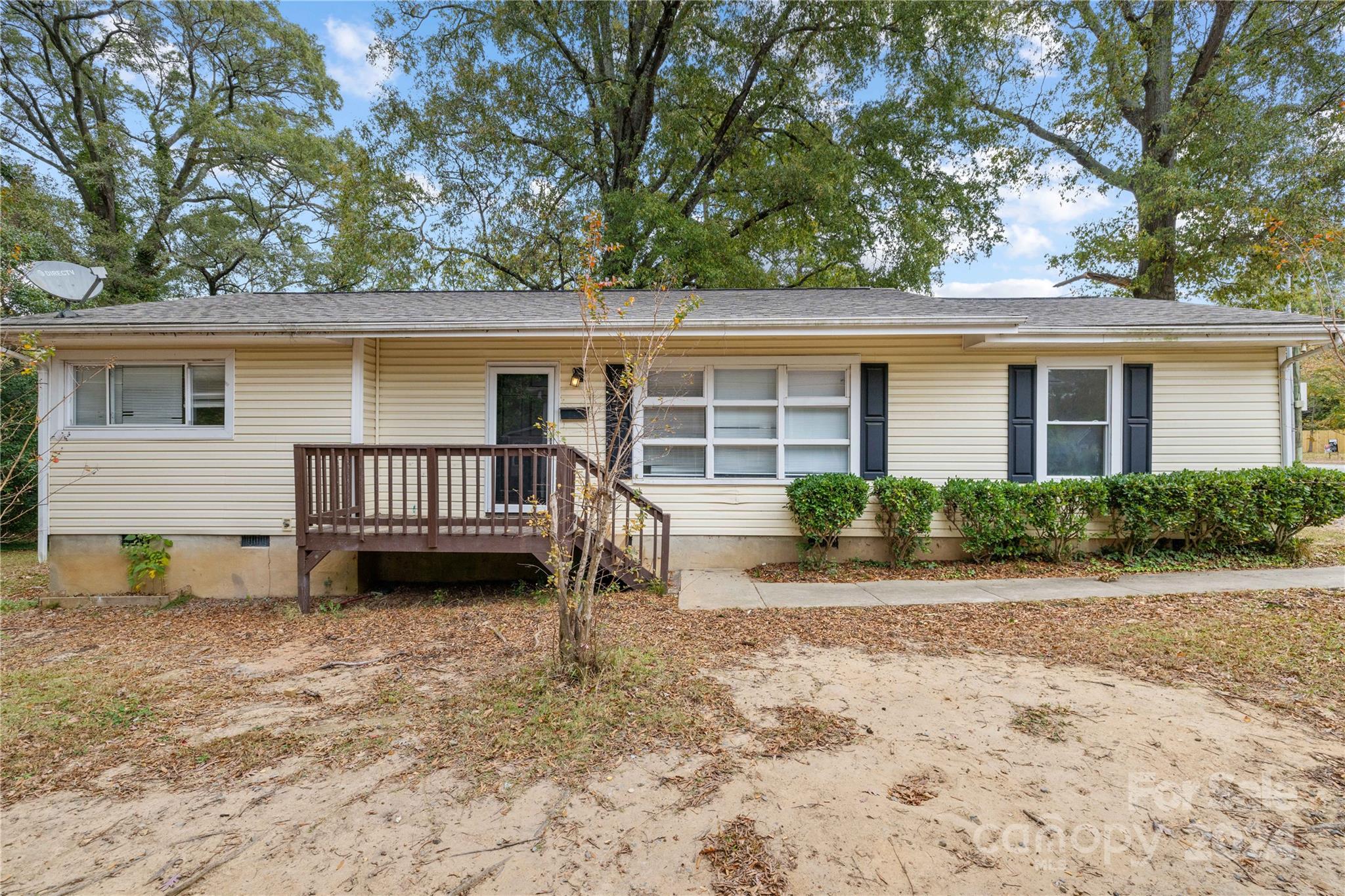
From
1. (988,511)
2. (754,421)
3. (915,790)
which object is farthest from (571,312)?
(915,790)

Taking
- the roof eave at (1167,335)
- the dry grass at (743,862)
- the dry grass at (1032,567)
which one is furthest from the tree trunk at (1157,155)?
the dry grass at (743,862)

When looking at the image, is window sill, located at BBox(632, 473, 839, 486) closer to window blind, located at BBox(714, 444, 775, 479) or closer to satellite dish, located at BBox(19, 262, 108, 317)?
window blind, located at BBox(714, 444, 775, 479)

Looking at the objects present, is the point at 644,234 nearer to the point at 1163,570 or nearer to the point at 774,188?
the point at 774,188

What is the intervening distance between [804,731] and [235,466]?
7.18m

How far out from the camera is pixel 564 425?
24.1 ft

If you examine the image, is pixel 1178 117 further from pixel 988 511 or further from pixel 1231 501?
pixel 988 511

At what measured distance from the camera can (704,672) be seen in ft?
13.1

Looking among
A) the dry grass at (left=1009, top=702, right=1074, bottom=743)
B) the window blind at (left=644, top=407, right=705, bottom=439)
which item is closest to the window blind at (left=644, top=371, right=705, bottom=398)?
the window blind at (left=644, top=407, right=705, bottom=439)

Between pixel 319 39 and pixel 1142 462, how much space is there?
77.9 feet

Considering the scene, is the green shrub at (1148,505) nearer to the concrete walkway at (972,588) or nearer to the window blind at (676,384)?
the concrete walkway at (972,588)

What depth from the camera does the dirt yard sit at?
7.09 feet

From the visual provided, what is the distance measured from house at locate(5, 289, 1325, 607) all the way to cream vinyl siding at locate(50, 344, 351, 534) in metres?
0.02

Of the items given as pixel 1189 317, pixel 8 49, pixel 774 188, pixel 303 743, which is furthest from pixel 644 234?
pixel 8 49

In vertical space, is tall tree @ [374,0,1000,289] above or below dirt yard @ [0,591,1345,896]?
above
